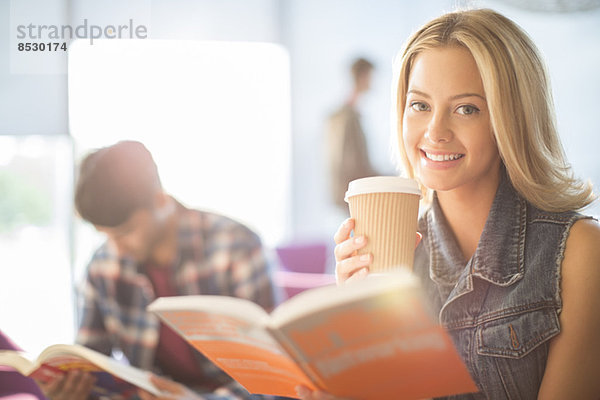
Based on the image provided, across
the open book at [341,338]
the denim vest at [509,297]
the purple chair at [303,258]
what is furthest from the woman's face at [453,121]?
the purple chair at [303,258]

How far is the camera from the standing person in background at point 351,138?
15.7 feet

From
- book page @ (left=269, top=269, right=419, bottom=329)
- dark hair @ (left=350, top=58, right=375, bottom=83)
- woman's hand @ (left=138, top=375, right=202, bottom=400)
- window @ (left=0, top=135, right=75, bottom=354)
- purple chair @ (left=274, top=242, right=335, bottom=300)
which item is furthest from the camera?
dark hair @ (left=350, top=58, right=375, bottom=83)

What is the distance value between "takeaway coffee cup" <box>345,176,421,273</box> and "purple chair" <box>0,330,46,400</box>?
47.0 inches

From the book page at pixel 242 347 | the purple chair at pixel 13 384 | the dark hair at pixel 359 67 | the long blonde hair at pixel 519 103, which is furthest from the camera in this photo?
the dark hair at pixel 359 67

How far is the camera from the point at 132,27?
387 centimetres

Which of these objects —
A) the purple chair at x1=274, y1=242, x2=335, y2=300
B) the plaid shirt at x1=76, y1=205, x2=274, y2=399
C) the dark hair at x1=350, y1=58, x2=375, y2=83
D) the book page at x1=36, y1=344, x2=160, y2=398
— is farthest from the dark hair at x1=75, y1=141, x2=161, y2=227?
the dark hair at x1=350, y1=58, x2=375, y2=83

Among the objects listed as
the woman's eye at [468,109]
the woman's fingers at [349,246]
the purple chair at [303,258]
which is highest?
the woman's eye at [468,109]

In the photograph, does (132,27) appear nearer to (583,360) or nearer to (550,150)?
(550,150)

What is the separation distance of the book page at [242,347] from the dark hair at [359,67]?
13.9ft

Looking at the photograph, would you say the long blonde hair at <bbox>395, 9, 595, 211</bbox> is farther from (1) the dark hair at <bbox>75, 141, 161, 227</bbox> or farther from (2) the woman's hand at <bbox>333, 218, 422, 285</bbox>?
(1) the dark hair at <bbox>75, 141, 161, 227</bbox>

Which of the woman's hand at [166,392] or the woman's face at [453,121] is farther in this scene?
the woman's hand at [166,392]

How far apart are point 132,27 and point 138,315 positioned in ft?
8.20

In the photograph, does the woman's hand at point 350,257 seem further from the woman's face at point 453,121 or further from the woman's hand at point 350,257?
the woman's face at point 453,121

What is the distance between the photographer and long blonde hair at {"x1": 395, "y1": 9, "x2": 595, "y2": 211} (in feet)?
3.78
